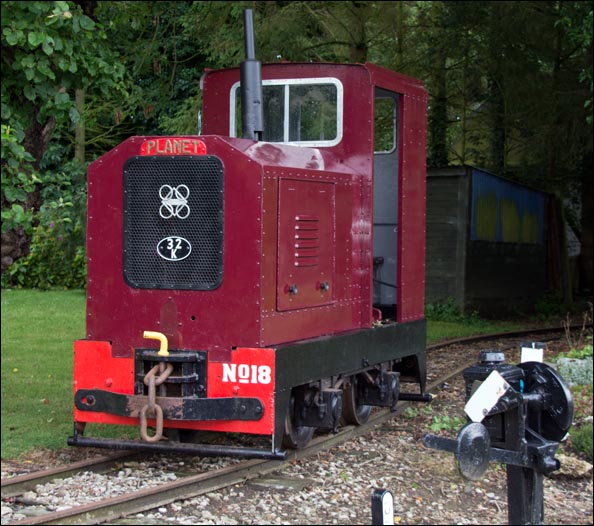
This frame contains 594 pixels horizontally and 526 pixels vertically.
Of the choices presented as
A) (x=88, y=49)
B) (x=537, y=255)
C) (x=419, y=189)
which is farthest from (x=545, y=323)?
(x=88, y=49)

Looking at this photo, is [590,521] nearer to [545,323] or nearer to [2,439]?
[2,439]

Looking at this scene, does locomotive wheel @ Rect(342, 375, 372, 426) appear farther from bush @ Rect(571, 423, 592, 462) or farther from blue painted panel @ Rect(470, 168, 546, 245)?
blue painted panel @ Rect(470, 168, 546, 245)

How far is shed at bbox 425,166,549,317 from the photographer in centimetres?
1820

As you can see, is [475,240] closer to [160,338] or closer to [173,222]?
[173,222]

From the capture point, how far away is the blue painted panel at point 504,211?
61.0 feet

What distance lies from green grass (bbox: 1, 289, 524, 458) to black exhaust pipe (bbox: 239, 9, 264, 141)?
2.68m

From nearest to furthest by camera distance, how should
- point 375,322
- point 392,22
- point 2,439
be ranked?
point 2,439
point 375,322
point 392,22

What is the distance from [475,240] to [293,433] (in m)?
11.9

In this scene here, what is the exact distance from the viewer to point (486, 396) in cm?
357

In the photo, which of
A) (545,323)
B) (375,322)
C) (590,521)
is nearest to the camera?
(590,521)

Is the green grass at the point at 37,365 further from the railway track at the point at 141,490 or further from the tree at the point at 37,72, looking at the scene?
the tree at the point at 37,72

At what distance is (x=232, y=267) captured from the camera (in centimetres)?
661

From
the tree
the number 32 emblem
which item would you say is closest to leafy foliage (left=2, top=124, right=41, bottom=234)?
the tree

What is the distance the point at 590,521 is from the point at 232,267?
9.41 ft
